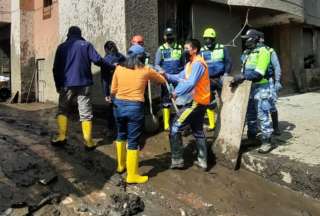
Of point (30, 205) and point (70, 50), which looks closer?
point (30, 205)

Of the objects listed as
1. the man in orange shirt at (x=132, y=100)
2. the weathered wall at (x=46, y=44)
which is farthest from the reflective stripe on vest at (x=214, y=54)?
the weathered wall at (x=46, y=44)

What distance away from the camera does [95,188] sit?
5574 mm

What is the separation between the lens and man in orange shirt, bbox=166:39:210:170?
6117 mm

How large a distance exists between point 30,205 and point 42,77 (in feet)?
25.8

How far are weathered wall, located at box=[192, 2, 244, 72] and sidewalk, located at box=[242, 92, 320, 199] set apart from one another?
3.26 meters

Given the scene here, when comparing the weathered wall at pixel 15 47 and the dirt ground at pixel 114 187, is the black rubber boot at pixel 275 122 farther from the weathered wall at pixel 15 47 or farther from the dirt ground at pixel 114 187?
the weathered wall at pixel 15 47

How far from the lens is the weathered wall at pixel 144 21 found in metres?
8.18

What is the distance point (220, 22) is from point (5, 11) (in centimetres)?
641

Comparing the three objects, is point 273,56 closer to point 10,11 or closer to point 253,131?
point 253,131

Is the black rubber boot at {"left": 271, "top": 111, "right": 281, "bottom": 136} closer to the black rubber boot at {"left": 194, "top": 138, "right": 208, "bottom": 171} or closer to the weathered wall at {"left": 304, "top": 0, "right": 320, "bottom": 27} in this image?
the black rubber boot at {"left": 194, "top": 138, "right": 208, "bottom": 171}

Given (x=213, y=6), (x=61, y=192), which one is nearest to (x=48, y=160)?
(x=61, y=192)

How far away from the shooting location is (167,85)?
6312 mm

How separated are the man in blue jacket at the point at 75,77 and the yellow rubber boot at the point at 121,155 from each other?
981 mm

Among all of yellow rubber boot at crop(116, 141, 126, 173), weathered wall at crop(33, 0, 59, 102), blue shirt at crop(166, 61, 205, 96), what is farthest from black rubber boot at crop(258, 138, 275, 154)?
weathered wall at crop(33, 0, 59, 102)
